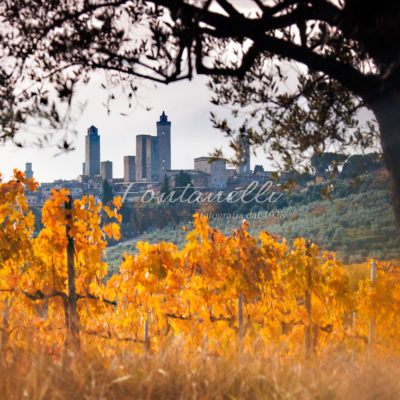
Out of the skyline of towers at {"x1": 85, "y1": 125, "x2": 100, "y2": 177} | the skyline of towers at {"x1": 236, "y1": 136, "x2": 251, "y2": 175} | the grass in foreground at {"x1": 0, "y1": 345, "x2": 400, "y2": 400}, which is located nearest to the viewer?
the grass in foreground at {"x1": 0, "y1": 345, "x2": 400, "y2": 400}

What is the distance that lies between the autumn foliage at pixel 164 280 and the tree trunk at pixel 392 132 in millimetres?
2088

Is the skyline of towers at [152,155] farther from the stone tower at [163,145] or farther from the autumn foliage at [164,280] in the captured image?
the autumn foliage at [164,280]

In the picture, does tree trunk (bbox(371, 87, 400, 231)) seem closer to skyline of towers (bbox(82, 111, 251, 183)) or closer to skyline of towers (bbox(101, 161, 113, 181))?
skyline of towers (bbox(82, 111, 251, 183))

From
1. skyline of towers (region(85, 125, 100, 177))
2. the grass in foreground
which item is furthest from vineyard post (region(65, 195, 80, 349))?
skyline of towers (region(85, 125, 100, 177))

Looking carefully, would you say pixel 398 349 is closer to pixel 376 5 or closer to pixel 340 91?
pixel 340 91

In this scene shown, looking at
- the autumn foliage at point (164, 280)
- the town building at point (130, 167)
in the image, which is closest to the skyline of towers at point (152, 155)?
the town building at point (130, 167)

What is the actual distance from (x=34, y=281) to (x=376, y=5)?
4.41 metres

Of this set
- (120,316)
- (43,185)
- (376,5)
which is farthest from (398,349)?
(43,185)

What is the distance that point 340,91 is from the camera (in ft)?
13.5

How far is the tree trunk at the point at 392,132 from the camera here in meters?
3.35

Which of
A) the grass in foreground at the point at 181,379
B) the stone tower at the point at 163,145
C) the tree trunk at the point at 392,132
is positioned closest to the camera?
the grass in foreground at the point at 181,379

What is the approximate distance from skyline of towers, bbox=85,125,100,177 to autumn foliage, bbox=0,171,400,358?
85.6 meters

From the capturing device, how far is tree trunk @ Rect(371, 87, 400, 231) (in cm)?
335

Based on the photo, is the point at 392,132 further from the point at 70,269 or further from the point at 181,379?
the point at 70,269
